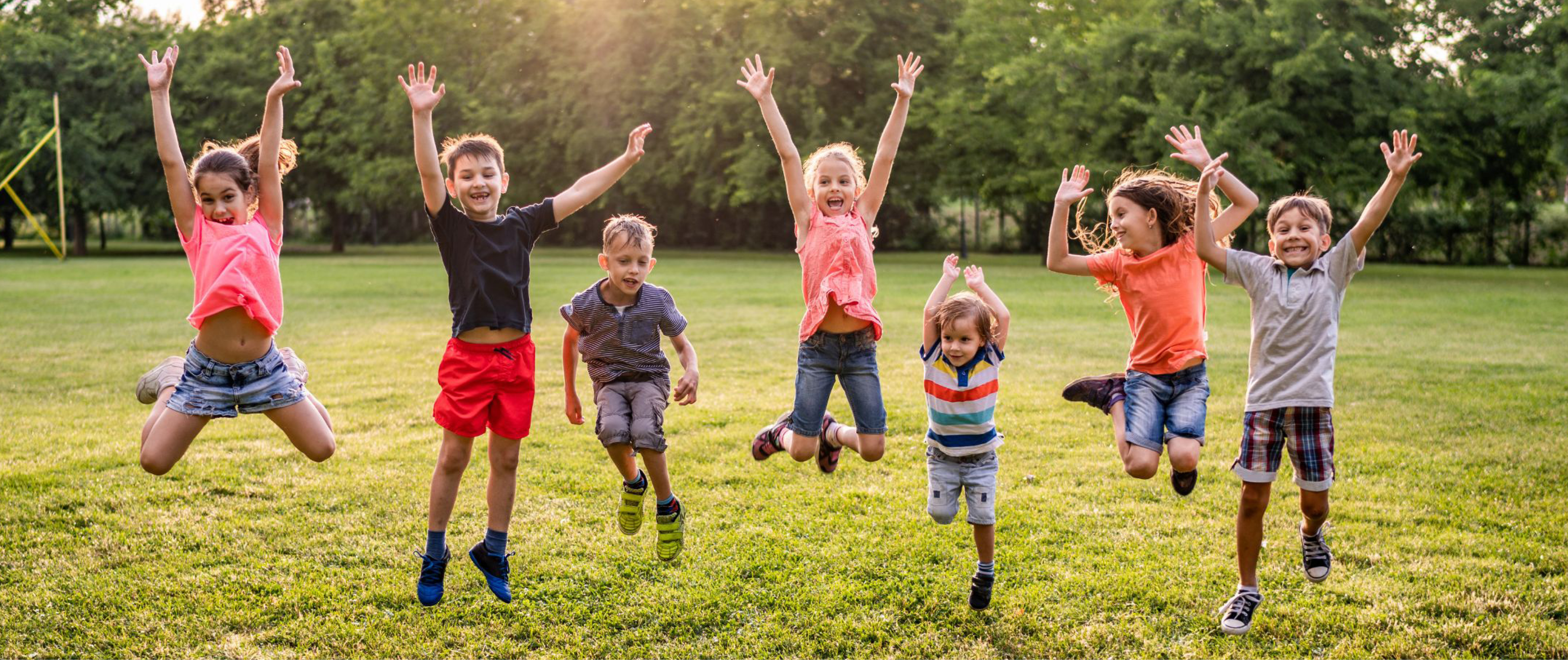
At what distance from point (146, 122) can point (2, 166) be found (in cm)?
496

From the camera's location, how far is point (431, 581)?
4.98m

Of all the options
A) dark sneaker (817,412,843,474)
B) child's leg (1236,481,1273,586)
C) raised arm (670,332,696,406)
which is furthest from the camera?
dark sneaker (817,412,843,474)

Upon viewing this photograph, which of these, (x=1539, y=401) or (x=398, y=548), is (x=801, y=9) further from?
(x=398, y=548)

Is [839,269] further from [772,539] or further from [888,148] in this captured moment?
[772,539]

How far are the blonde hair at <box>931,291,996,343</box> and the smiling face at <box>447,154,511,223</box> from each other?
202 cm

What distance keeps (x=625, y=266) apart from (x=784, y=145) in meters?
0.95

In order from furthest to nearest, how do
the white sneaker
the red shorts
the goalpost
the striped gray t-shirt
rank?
the goalpost → the white sneaker → the striped gray t-shirt → the red shorts

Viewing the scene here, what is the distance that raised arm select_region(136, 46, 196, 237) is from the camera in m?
4.74

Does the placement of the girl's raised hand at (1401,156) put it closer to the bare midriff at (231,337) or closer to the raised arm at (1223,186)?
the raised arm at (1223,186)

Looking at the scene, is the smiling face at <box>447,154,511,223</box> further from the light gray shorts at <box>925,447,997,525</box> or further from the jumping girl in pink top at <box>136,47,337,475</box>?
the light gray shorts at <box>925,447,997,525</box>

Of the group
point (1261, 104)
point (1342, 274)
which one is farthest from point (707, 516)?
point (1261, 104)

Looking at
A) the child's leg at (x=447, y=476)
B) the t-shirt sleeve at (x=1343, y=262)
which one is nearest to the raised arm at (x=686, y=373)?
the child's leg at (x=447, y=476)

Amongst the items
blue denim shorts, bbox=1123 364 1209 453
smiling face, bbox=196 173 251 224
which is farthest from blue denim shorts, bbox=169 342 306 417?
blue denim shorts, bbox=1123 364 1209 453

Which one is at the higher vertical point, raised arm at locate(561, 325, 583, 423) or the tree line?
the tree line
